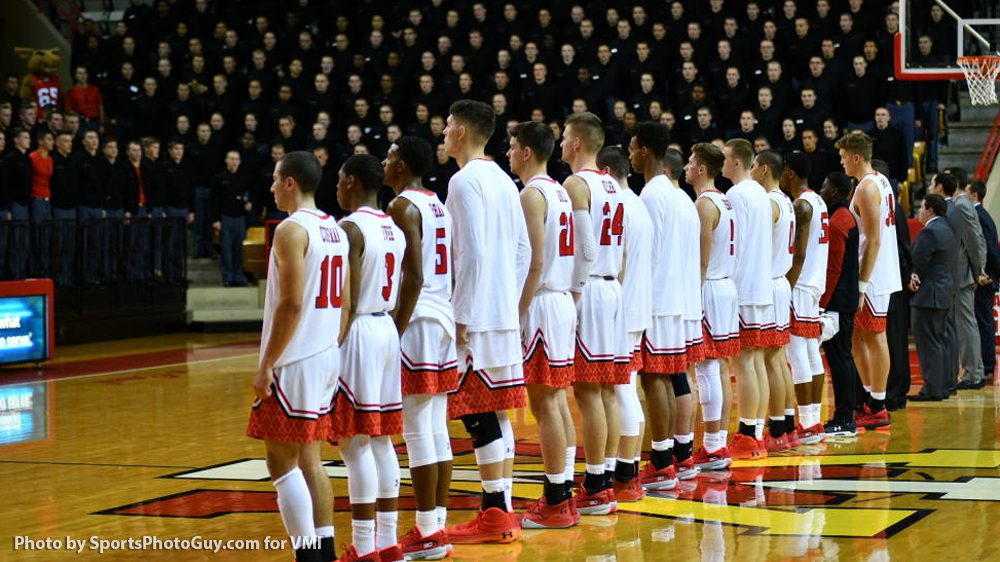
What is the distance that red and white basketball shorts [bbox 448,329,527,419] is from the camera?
6.95 meters

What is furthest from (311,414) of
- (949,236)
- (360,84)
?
(360,84)

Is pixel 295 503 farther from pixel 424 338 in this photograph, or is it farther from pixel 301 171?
pixel 301 171

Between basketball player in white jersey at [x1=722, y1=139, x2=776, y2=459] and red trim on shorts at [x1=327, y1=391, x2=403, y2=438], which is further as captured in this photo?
basketball player in white jersey at [x1=722, y1=139, x2=776, y2=459]

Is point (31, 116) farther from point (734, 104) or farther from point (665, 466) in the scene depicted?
point (665, 466)

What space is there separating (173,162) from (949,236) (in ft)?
39.2

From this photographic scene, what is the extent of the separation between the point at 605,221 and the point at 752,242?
228 cm

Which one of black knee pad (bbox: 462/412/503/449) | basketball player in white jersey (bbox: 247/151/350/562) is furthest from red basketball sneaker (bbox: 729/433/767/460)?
basketball player in white jersey (bbox: 247/151/350/562)

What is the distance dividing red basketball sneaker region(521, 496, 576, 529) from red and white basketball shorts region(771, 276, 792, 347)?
3014 millimetres

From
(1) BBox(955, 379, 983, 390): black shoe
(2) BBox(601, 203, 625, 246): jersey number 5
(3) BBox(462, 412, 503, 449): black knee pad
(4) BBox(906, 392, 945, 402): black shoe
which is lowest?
(4) BBox(906, 392, 945, 402): black shoe

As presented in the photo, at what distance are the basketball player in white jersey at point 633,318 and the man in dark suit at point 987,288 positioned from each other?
20.6 ft

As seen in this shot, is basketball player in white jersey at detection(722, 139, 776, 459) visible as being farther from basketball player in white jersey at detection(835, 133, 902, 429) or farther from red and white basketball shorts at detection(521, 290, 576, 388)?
red and white basketball shorts at detection(521, 290, 576, 388)

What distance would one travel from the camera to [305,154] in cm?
616

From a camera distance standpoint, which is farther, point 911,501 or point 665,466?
point 665,466

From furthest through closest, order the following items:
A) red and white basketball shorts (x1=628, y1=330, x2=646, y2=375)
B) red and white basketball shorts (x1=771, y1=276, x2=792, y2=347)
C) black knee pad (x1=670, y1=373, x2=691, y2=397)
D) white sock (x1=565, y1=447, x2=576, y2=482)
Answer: red and white basketball shorts (x1=771, y1=276, x2=792, y2=347)
black knee pad (x1=670, y1=373, x2=691, y2=397)
red and white basketball shorts (x1=628, y1=330, x2=646, y2=375)
white sock (x1=565, y1=447, x2=576, y2=482)
